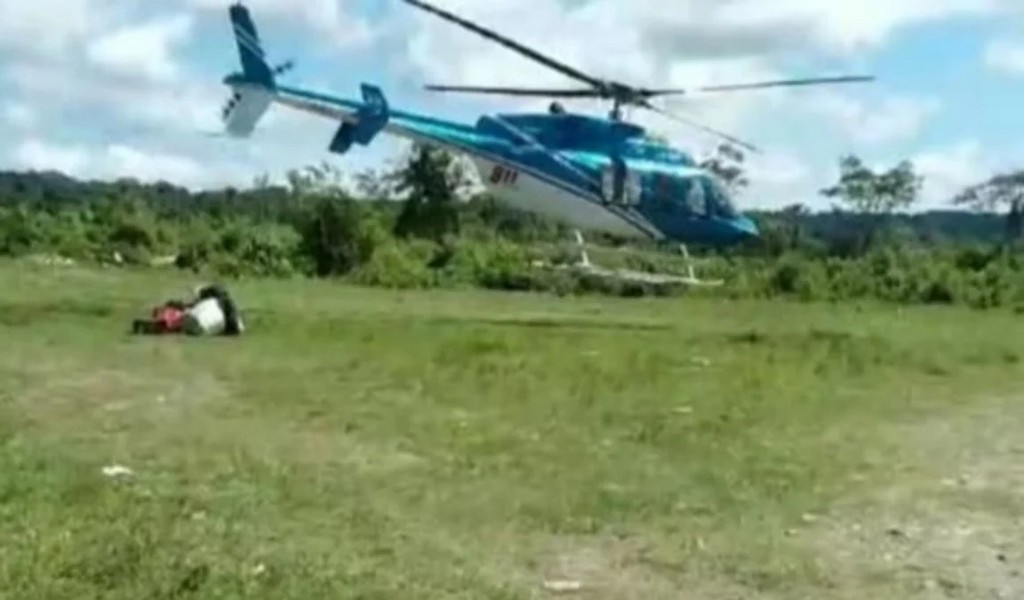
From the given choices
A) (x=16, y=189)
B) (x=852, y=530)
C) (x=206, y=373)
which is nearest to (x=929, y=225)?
(x=16, y=189)

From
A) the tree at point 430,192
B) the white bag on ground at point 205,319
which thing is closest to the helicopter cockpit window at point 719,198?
the tree at point 430,192

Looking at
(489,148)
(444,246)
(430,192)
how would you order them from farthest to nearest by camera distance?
(430,192), (444,246), (489,148)

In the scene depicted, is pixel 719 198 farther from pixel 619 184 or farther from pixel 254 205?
pixel 254 205

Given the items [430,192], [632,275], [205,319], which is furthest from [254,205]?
[205,319]

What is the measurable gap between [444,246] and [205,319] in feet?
61.7

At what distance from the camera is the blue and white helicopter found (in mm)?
26938

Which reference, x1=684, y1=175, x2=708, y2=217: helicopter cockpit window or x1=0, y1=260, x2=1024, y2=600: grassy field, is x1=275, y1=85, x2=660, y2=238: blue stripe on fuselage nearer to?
x1=684, y1=175, x2=708, y2=217: helicopter cockpit window

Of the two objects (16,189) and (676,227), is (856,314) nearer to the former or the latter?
(676,227)

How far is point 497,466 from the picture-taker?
923cm

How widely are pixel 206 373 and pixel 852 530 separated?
258 inches

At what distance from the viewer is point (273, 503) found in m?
7.80

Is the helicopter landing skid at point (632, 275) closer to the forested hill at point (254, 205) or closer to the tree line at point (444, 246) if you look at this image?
the tree line at point (444, 246)

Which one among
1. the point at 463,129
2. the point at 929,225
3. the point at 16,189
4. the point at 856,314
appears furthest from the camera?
the point at 16,189

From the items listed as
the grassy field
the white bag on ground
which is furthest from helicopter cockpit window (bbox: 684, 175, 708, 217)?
the white bag on ground
